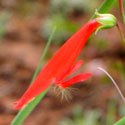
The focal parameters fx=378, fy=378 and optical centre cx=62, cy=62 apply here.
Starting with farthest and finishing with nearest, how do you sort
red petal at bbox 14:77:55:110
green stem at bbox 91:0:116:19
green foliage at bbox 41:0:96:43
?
1. green foliage at bbox 41:0:96:43
2. green stem at bbox 91:0:116:19
3. red petal at bbox 14:77:55:110

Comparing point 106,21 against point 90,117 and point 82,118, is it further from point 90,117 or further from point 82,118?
point 82,118

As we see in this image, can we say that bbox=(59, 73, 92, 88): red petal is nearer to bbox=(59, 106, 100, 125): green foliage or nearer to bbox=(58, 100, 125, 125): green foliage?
bbox=(58, 100, 125, 125): green foliage

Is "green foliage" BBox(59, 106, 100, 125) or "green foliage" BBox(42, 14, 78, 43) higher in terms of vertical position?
"green foliage" BBox(42, 14, 78, 43)

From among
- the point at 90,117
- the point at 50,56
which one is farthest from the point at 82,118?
the point at 50,56

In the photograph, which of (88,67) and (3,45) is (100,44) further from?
(3,45)

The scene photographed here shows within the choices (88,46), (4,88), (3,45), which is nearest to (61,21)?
(88,46)

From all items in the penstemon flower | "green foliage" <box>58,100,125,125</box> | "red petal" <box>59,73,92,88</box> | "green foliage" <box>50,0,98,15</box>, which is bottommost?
"green foliage" <box>58,100,125,125</box>

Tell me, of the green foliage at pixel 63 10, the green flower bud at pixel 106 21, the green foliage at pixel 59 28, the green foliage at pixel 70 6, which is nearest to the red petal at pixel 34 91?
the green flower bud at pixel 106 21

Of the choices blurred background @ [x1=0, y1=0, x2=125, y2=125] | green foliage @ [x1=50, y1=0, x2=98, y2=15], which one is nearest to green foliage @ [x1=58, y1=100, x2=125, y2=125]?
blurred background @ [x1=0, y1=0, x2=125, y2=125]
